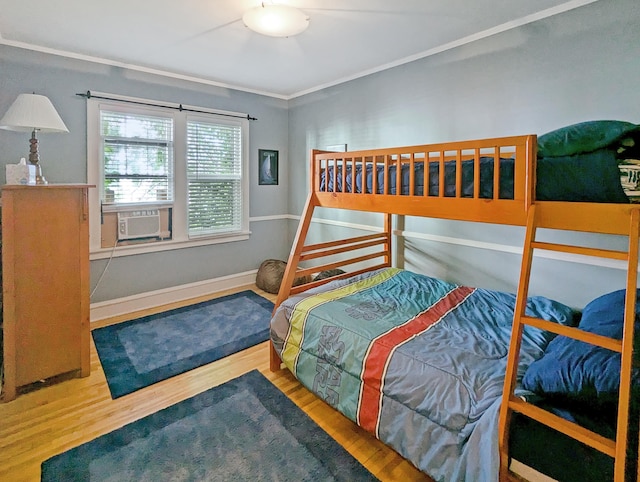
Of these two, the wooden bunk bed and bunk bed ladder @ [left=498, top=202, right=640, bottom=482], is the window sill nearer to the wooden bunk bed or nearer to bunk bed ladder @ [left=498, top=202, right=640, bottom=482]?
the wooden bunk bed

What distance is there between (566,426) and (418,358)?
2.12 feet

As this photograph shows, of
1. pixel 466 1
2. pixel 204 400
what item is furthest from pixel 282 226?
pixel 466 1

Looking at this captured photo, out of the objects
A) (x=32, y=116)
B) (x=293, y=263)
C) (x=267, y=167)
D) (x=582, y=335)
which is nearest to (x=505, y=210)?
(x=582, y=335)

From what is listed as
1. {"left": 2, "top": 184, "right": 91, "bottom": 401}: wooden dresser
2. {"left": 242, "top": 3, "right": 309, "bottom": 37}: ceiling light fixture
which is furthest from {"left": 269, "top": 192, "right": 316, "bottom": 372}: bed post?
{"left": 2, "top": 184, "right": 91, "bottom": 401}: wooden dresser

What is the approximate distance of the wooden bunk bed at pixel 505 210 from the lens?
3.73 feet

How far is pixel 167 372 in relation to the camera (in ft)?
8.27

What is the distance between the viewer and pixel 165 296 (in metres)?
3.85

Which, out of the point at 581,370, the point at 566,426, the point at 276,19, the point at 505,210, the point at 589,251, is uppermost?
the point at 276,19

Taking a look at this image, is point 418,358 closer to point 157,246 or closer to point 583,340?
point 583,340

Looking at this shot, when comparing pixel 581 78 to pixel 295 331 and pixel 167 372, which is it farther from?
pixel 167 372

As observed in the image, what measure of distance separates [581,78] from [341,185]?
A: 1.70 metres

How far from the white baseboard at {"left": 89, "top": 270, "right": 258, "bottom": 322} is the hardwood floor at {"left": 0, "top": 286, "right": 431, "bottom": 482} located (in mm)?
869

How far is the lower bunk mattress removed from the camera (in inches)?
58.1

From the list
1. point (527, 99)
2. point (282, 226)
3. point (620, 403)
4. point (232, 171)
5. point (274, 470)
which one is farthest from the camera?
point (282, 226)
